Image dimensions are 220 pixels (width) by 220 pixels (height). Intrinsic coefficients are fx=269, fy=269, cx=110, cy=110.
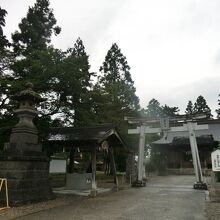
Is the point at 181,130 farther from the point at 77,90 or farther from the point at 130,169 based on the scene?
the point at 77,90

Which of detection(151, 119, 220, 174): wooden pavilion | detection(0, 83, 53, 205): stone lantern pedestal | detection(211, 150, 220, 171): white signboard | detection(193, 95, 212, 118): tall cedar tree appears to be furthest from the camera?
detection(193, 95, 212, 118): tall cedar tree

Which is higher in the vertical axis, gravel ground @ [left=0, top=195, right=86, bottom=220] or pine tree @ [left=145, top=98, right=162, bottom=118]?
pine tree @ [left=145, top=98, right=162, bottom=118]

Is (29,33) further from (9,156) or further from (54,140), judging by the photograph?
(9,156)

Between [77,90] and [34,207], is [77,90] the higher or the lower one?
the higher one

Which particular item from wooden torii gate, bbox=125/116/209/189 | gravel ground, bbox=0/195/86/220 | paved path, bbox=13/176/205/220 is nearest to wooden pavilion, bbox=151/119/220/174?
wooden torii gate, bbox=125/116/209/189

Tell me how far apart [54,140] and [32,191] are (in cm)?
438

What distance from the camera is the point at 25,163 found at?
424 inches

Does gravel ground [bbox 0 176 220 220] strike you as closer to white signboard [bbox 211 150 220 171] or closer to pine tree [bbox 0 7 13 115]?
white signboard [bbox 211 150 220 171]

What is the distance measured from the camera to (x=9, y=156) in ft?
34.2

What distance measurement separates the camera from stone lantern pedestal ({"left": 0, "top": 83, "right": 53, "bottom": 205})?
10.4 metres

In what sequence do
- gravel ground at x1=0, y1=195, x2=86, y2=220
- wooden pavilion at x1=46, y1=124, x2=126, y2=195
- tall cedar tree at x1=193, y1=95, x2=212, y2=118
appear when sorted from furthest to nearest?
tall cedar tree at x1=193, y1=95, x2=212, y2=118 < wooden pavilion at x1=46, y1=124, x2=126, y2=195 < gravel ground at x1=0, y1=195, x2=86, y2=220

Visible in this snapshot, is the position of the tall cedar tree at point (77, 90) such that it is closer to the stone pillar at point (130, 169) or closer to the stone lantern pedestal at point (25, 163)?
the stone lantern pedestal at point (25, 163)

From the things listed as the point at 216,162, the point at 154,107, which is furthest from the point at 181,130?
the point at 154,107

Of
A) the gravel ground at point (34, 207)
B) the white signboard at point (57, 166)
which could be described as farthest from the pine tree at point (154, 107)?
the gravel ground at point (34, 207)
